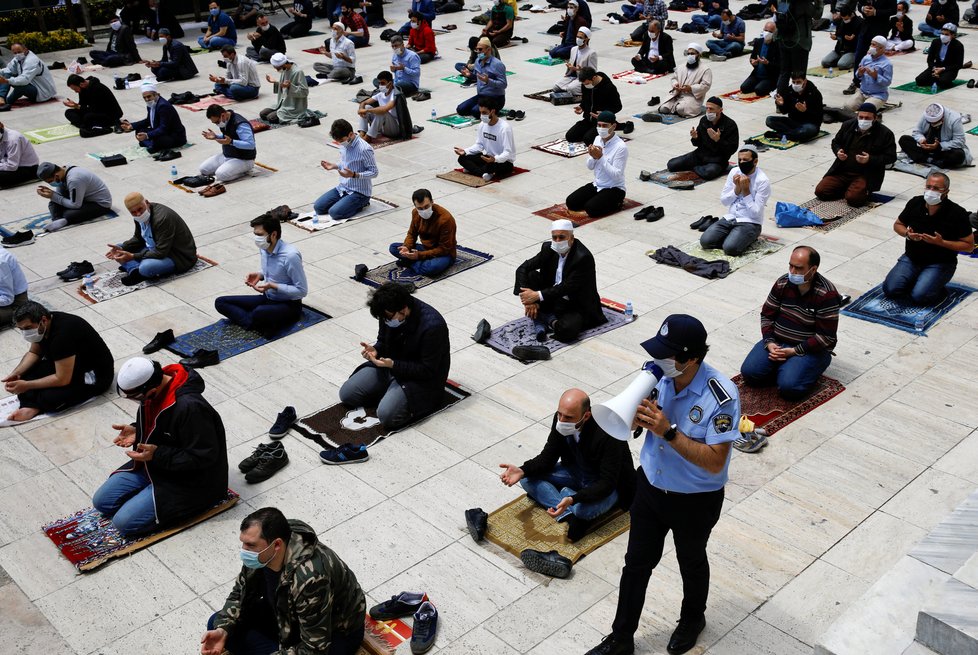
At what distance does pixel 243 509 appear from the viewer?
292 inches

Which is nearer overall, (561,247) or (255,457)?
(255,457)

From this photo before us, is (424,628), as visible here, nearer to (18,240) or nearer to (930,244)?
(930,244)

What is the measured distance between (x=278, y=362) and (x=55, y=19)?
71.6 feet

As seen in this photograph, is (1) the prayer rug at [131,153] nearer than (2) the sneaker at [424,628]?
No

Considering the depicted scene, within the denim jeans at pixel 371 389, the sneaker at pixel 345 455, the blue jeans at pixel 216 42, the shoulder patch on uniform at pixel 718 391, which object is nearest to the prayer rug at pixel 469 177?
the denim jeans at pixel 371 389

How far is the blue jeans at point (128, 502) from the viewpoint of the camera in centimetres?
704

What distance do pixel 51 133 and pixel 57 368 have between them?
11041 millimetres

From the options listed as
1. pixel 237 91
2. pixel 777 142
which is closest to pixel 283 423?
pixel 777 142

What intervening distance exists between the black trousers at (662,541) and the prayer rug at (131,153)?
A: 1331 centimetres

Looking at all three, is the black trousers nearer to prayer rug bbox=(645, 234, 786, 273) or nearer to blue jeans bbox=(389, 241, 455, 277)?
blue jeans bbox=(389, 241, 455, 277)

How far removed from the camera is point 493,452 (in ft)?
26.3

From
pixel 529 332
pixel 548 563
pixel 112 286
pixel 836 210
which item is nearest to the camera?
pixel 548 563

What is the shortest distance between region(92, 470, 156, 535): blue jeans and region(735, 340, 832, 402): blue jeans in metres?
5.18

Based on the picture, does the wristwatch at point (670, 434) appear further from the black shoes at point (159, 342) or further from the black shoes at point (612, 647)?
the black shoes at point (159, 342)
